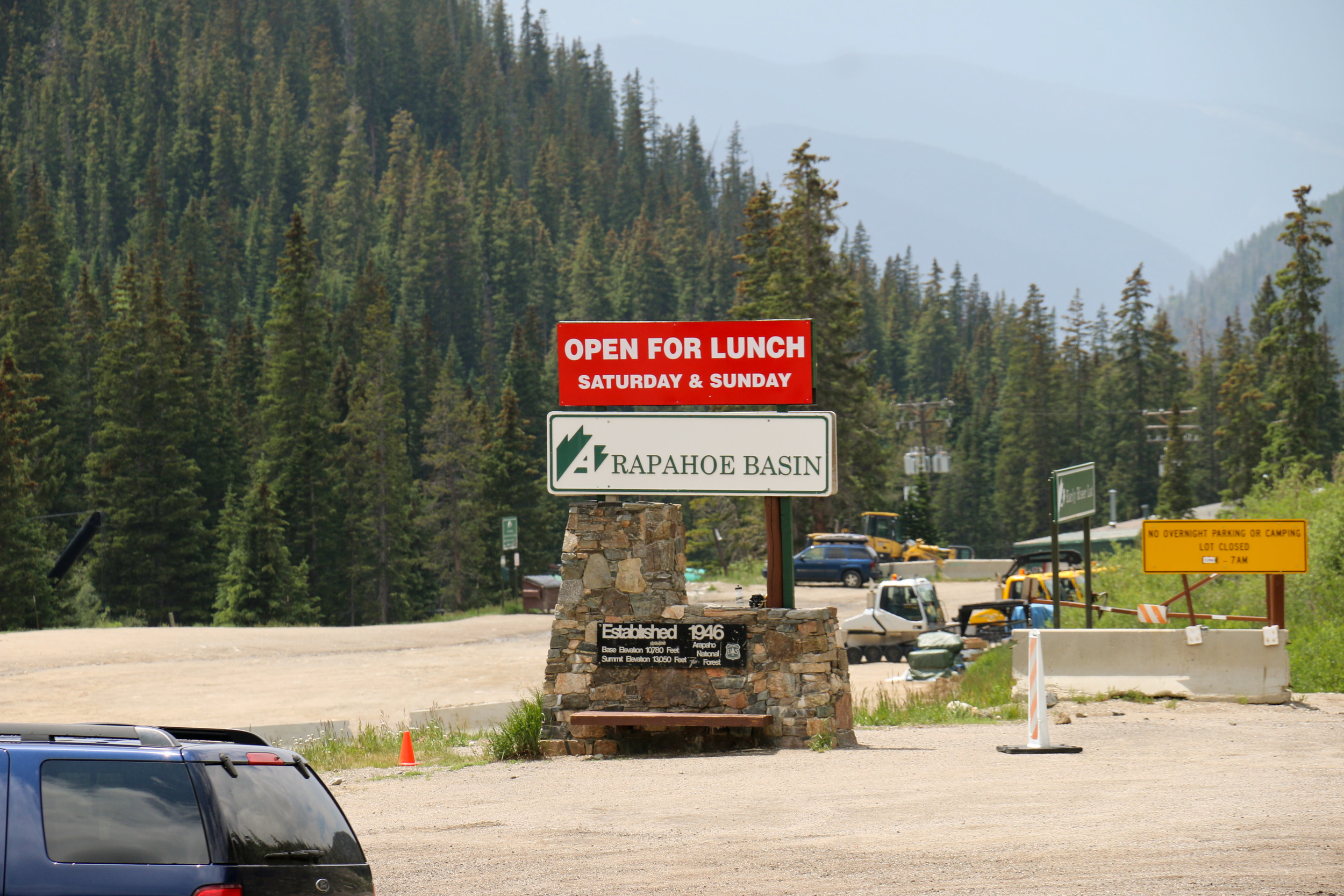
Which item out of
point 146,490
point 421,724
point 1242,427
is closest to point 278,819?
point 421,724

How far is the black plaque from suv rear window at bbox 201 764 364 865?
901 centimetres

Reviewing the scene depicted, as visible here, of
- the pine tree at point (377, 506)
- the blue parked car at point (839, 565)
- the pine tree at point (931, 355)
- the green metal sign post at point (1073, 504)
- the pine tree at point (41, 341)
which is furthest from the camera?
the pine tree at point (931, 355)

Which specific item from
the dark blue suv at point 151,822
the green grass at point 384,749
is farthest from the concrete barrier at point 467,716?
the dark blue suv at point 151,822

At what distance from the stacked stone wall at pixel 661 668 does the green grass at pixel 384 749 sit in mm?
1613

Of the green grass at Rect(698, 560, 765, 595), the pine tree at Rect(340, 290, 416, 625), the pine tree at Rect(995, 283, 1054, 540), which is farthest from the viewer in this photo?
the pine tree at Rect(995, 283, 1054, 540)

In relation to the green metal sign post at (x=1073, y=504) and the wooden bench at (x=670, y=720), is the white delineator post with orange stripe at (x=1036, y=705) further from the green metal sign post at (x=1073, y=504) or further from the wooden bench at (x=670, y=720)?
the green metal sign post at (x=1073, y=504)

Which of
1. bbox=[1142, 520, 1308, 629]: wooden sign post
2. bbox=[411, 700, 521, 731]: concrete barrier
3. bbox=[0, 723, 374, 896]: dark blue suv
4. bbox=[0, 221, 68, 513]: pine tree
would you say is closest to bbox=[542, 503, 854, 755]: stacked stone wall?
bbox=[411, 700, 521, 731]: concrete barrier

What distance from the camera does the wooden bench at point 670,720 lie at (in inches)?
535

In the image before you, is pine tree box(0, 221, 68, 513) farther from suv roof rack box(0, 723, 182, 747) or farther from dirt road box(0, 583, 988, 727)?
suv roof rack box(0, 723, 182, 747)

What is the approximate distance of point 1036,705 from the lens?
13.2 m

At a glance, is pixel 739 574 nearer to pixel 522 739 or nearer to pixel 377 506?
pixel 377 506

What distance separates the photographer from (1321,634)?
1905 cm

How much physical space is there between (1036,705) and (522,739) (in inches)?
226

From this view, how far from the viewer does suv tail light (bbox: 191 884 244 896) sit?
14.4 ft
